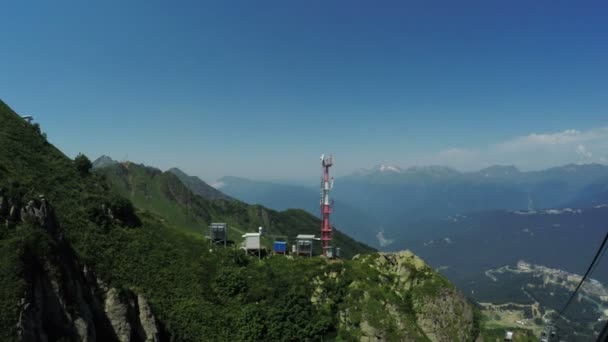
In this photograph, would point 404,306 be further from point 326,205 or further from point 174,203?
point 174,203

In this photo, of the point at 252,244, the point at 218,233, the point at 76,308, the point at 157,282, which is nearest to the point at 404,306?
the point at 252,244

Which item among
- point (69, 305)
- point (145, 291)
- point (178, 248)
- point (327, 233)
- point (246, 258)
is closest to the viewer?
point (69, 305)

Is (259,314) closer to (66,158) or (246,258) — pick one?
(246,258)

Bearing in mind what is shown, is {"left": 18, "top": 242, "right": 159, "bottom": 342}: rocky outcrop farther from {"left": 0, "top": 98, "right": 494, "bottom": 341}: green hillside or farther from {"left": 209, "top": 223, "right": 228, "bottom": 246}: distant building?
{"left": 209, "top": 223, "right": 228, "bottom": 246}: distant building

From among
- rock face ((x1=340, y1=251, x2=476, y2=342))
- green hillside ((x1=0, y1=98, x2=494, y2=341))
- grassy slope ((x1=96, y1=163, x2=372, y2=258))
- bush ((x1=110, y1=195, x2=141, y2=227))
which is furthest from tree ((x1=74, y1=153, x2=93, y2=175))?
grassy slope ((x1=96, y1=163, x2=372, y2=258))

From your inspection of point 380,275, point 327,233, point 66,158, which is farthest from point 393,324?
point 66,158
